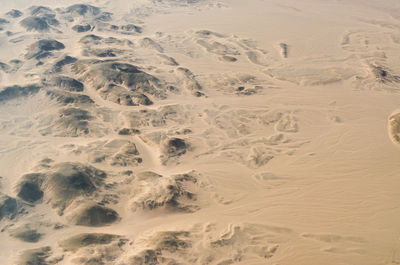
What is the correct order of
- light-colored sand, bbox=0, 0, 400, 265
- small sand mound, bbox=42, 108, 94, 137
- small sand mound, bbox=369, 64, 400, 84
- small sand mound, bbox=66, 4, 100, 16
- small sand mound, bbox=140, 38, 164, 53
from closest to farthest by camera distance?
light-colored sand, bbox=0, 0, 400, 265 → small sand mound, bbox=42, 108, 94, 137 → small sand mound, bbox=369, 64, 400, 84 → small sand mound, bbox=140, 38, 164, 53 → small sand mound, bbox=66, 4, 100, 16

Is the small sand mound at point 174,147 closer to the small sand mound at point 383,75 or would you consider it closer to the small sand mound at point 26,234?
the small sand mound at point 26,234

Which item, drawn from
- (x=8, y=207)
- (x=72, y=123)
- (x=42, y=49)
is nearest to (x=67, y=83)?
(x=72, y=123)

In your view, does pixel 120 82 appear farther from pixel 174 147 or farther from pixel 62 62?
pixel 174 147

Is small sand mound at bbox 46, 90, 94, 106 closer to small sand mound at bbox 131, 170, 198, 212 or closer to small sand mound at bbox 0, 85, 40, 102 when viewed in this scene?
small sand mound at bbox 0, 85, 40, 102

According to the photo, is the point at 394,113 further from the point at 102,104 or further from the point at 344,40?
the point at 102,104

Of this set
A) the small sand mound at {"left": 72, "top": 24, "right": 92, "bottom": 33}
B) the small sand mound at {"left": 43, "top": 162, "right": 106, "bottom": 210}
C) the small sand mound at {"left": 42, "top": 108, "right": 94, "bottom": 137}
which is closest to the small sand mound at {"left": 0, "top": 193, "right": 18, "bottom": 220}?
the small sand mound at {"left": 43, "top": 162, "right": 106, "bottom": 210}

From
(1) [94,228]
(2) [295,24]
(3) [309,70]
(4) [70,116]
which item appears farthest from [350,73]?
(1) [94,228]
